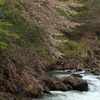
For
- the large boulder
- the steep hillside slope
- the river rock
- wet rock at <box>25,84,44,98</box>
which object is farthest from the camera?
the large boulder

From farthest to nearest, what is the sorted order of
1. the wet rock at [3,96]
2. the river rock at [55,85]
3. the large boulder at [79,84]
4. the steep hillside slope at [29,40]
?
the large boulder at [79,84]
the river rock at [55,85]
the wet rock at [3,96]
the steep hillside slope at [29,40]

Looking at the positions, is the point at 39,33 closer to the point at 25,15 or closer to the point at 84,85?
the point at 25,15

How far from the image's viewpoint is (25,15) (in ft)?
23.8

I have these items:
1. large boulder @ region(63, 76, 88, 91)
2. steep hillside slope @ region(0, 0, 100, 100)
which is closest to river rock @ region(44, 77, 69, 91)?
large boulder @ region(63, 76, 88, 91)

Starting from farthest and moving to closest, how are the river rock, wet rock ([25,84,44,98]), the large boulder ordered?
the large boulder, the river rock, wet rock ([25,84,44,98])

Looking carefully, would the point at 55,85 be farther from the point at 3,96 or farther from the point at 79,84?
the point at 3,96

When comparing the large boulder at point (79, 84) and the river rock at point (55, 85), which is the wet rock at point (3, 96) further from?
the large boulder at point (79, 84)

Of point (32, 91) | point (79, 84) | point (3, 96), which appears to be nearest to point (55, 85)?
point (79, 84)

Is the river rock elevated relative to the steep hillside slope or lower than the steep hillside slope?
lower

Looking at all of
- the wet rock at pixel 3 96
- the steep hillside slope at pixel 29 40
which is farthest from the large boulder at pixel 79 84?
the wet rock at pixel 3 96

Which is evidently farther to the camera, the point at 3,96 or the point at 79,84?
the point at 79,84

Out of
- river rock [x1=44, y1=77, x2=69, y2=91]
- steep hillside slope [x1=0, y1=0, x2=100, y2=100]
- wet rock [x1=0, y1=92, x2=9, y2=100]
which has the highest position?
steep hillside slope [x1=0, y1=0, x2=100, y2=100]

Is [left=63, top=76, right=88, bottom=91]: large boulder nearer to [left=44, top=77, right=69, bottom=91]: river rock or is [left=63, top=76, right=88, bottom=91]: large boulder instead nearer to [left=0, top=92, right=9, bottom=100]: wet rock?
[left=44, top=77, right=69, bottom=91]: river rock

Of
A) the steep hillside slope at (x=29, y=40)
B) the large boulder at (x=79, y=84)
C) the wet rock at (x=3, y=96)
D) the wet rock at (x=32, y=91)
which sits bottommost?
the large boulder at (x=79, y=84)
